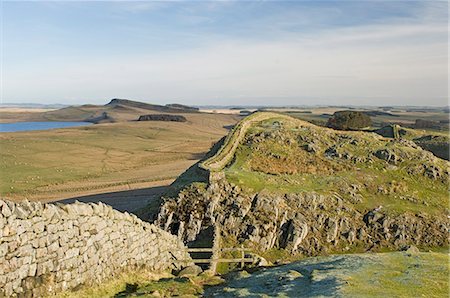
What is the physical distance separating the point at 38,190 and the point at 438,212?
1989 inches

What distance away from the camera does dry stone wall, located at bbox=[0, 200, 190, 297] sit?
40.6ft

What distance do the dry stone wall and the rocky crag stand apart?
41.3ft

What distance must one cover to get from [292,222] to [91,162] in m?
63.7

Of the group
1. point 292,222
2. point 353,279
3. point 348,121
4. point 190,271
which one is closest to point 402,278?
point 353,279

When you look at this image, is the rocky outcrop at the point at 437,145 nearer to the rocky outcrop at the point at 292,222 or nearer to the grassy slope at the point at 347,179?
the grassy slope at the point at 347,179

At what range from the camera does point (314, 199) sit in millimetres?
34875

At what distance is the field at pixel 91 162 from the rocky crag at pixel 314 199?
2776 cm

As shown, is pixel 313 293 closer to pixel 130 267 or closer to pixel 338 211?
pixel 130 267

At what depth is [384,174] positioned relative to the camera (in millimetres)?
40844

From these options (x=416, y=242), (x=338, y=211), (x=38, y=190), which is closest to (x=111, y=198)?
(x=38, y=190)

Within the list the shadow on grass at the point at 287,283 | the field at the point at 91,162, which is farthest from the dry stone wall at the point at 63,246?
the field at the point at 91,162

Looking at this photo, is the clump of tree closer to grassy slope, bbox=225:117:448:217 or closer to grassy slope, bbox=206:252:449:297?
grassy slope, bbox=225:117:448:217

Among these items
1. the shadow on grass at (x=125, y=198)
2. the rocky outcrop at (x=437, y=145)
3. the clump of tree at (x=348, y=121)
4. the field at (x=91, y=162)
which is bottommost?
the shadow on grass at (x=125, y=198)

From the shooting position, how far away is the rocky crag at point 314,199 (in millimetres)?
32094
